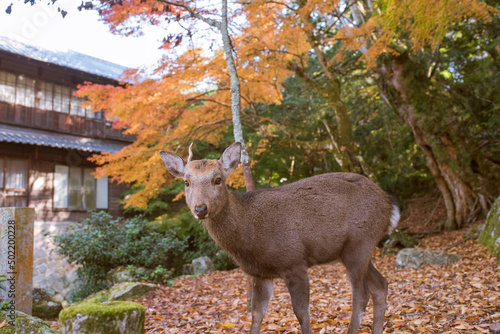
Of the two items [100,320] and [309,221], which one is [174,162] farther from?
[100,320]

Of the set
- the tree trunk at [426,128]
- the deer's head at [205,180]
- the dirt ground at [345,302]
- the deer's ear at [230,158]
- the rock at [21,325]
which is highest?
the tree trunk at [426,128]

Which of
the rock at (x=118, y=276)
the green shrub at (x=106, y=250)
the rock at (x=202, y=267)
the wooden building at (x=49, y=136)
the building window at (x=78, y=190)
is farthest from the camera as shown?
the building window at (x=78, y=190)

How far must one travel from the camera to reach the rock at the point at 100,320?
3.02m

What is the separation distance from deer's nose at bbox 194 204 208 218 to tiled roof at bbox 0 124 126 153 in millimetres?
13185

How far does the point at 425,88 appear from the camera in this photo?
12.3m

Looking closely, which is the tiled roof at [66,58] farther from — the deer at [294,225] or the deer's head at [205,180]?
the deer at [294,225]

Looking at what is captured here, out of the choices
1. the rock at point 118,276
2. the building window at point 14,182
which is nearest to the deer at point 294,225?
the rock at point 118,276

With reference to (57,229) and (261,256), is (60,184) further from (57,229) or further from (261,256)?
(261,256)

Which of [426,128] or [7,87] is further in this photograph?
[7,87]

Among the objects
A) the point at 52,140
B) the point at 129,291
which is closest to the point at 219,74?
the point at 129,291

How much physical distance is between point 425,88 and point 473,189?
3.76 meters

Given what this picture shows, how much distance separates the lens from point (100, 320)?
3.03 meters

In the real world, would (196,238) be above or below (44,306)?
above

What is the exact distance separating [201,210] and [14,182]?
14.9m
